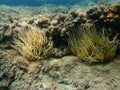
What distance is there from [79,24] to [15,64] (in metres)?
2.27

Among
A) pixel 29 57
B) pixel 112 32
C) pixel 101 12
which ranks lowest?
pixel 29 57

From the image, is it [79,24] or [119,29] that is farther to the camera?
[79,24]

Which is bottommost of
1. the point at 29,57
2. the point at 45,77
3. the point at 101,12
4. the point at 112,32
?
the point at 45,77

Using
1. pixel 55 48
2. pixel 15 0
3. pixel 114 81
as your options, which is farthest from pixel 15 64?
pixel 15 0

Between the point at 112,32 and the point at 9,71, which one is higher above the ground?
the point at 112,32

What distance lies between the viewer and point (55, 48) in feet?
21.5

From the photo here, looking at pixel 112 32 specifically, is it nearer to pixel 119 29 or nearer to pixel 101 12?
pixel 119 29

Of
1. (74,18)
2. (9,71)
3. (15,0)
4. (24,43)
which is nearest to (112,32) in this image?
(74,18)

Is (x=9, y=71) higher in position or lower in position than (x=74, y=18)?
lower

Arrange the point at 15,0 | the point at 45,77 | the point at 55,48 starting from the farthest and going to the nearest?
the point at 15,0 < the point at 55,48 < the point at 45,77

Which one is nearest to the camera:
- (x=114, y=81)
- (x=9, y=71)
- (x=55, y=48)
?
(x=114, y=81)

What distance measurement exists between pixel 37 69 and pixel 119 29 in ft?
8.55

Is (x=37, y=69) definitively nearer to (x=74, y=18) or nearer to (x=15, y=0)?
(x=74, y=18)

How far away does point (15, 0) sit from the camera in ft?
82.8
